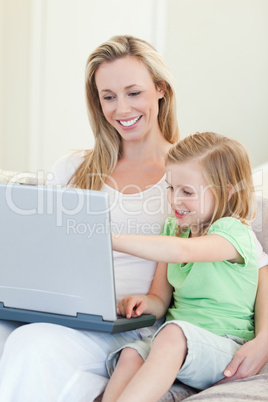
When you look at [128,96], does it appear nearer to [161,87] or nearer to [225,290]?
[161,87]

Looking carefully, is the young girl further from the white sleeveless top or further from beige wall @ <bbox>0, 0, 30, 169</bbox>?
beige wall @ <bbox>0, 0, 30, 169</bbox>

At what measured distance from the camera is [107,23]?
418 centimetres

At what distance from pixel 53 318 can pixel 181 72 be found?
2.97 metres

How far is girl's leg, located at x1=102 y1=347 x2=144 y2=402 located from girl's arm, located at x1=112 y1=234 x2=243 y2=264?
223 mm

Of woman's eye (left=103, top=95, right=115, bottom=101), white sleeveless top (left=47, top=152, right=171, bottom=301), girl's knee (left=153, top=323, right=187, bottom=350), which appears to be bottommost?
girl's knee (left=153, top=323, right=187, bottom=350)

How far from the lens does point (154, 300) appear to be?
1522mm

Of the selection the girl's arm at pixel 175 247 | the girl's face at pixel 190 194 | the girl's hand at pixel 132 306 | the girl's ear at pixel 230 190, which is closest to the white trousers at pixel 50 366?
the girl's hand at pixel 132 306

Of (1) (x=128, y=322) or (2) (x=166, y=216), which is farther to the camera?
(2) (x=166, y=216)

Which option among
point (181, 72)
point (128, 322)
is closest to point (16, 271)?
point (128, 322)

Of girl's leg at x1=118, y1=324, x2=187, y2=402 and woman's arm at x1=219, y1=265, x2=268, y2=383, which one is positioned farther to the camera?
woman's arm at x1=219, y1=265, x2=268, y2=383

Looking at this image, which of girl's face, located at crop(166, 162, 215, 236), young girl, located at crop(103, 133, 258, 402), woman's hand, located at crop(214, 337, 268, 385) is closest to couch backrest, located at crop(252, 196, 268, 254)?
young girl, located at crop(103, 133, 258, 402)

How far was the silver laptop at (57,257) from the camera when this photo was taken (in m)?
1.10

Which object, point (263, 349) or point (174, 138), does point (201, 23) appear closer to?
point (174, 138)

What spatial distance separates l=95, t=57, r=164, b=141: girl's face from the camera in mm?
1688
